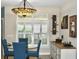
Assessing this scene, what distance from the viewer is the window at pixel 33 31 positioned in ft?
27.0

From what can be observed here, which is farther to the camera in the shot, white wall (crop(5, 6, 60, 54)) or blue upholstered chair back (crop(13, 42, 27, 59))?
white wall (crop(5, 6, 60, 54))

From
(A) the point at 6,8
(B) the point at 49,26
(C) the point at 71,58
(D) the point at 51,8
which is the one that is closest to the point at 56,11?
(D) the point at 51,8

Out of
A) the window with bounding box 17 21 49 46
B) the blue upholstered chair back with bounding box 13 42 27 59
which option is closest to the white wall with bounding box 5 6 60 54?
the window with bounding box 17 21 49 46

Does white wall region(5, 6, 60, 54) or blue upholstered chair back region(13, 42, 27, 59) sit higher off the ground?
white wall region(5, 6, 60, 54)

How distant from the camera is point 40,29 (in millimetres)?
8383

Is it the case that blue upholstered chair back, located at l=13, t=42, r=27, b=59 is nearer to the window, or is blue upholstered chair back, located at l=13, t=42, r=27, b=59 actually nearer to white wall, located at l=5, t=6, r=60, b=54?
white wall, located at l=5, t=6, r=60, b=54

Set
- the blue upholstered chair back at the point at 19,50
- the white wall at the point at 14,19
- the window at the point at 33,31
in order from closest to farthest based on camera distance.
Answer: the blue upholstered chair back at the point at 19,50
the white wall at the point at 14,19
the window at the point at 33,31

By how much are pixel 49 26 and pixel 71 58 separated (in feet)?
10.4

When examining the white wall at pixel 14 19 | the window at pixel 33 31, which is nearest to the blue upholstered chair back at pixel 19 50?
the white wall at pixel 14 19

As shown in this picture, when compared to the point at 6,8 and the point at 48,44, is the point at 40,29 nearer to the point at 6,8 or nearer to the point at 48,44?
the point at 48,44

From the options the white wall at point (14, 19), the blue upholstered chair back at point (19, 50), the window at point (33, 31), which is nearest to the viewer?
the blue upholstered chair back at point (19, 50)

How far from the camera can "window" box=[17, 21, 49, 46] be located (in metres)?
8.24

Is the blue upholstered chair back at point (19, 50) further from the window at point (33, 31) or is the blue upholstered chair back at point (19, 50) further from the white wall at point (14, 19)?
the window at point (33, 31)

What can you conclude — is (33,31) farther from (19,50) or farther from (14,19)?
(19,50)
